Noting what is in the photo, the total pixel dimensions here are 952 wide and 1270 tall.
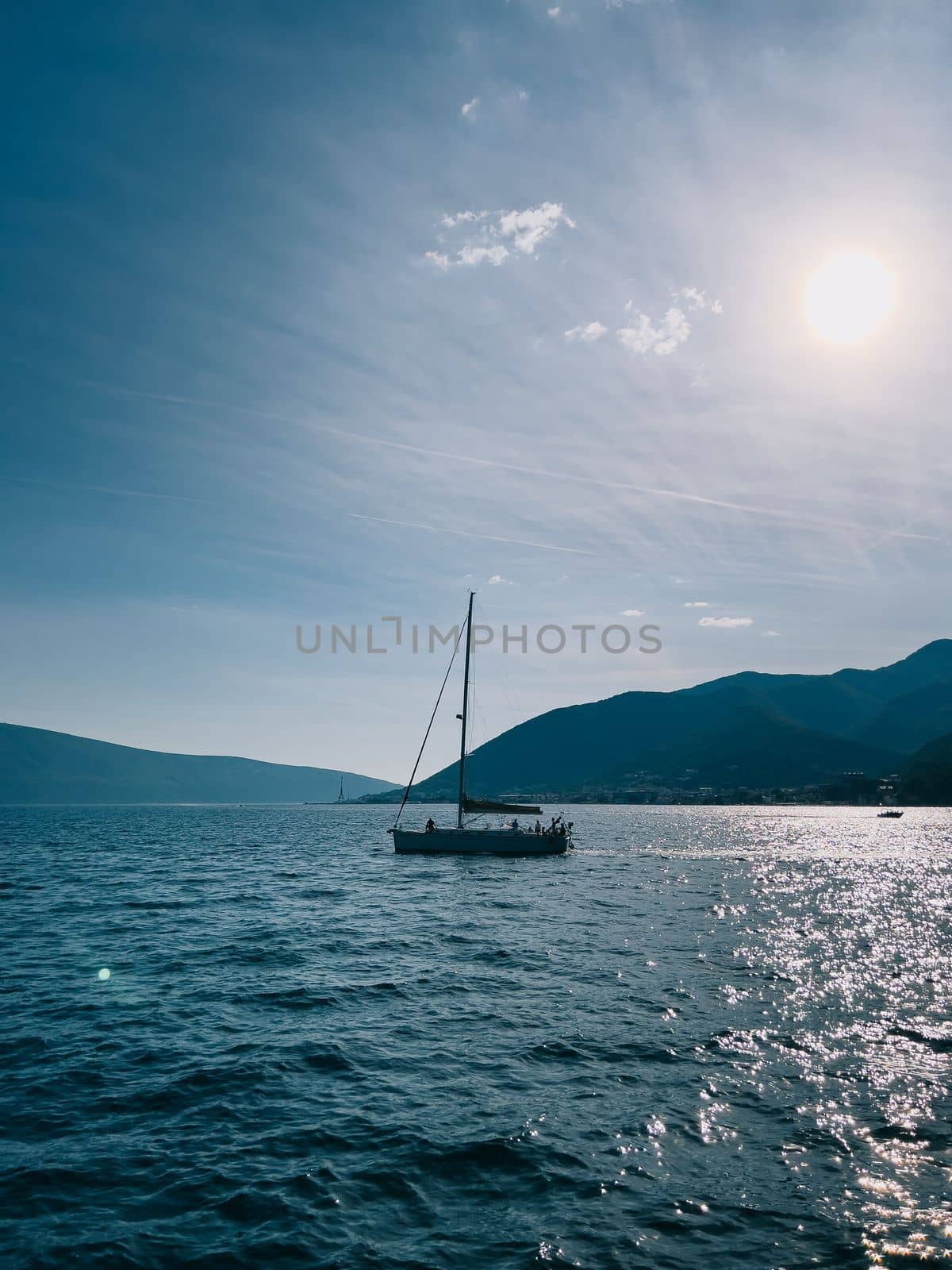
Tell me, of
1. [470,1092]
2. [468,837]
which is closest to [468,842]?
[468,837]

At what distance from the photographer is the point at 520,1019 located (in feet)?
64.8

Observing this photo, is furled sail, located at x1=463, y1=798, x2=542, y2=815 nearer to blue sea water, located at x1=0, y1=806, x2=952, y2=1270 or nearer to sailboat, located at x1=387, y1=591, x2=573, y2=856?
sailboat, located at x1=387, y1=591, x2=573, y2=856

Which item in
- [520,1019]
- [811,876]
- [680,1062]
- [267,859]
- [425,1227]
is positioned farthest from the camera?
[267,859]

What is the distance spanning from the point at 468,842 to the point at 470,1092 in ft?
181

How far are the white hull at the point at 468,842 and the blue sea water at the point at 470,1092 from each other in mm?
32673

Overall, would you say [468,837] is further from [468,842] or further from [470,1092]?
[470,1092]

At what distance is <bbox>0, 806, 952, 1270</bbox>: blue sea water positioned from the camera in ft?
34.0

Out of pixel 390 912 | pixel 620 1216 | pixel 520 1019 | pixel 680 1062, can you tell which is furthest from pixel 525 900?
pixel 620 1216

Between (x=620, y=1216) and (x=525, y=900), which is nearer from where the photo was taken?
(x=620, y=1216)

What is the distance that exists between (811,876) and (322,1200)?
2492 inches

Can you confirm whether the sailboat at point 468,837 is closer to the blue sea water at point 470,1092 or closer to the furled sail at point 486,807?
the furled sail at point 486,807

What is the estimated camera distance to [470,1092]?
49.4 feet

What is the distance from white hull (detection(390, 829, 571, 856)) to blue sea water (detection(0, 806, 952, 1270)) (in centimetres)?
3267

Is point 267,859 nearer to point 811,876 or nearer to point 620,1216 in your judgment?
point 811,876
